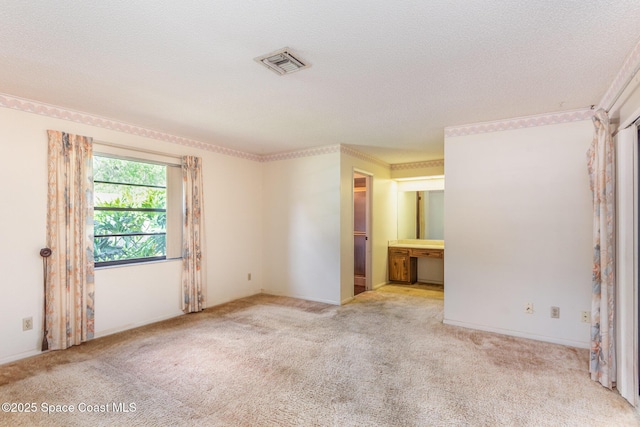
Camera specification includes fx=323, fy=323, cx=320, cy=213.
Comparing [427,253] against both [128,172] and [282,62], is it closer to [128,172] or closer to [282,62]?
[282,62]

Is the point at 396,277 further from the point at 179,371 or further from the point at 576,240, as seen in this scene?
the point at 179,371

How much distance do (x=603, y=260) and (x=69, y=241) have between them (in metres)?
4.89

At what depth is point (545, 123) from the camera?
347cm

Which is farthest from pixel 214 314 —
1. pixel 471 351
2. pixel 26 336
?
pixel 471 351

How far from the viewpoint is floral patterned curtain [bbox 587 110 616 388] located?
2520 millimetres

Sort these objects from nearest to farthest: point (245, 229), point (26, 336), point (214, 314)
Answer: point (26, 336), point (214, 314), point (245, 229)

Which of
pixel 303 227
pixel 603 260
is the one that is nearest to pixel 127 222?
pixel 303 227

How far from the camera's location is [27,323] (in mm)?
3086

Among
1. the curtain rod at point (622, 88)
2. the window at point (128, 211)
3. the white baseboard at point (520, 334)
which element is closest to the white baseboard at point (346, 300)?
the white baseboard at point (520, 334)

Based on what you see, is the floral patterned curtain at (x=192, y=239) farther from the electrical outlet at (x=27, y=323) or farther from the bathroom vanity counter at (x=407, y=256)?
the bathroom vanity counter at (x=407, y=256)

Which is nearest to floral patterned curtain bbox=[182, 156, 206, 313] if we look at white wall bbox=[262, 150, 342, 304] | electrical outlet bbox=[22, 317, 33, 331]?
white wall bbox=[262, 150, 342, 304]

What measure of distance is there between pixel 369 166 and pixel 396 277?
232 centimetres

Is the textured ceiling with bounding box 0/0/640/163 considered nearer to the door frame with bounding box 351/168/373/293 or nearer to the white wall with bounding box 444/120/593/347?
the white wall with bounding box 444/120/593/347

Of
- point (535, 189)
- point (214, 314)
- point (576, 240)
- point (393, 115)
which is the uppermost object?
point (393, 115)
